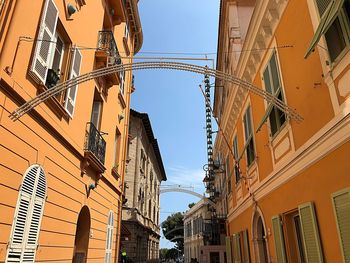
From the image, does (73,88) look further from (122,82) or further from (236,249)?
(236,249)

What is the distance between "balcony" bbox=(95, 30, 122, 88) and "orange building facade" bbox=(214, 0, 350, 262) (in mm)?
4254

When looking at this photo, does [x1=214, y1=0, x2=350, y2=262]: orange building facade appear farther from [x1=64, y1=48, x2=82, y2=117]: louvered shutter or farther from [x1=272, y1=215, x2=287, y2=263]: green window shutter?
[x1=64, y1=48, x2=82, y2=117]: louvered shutter

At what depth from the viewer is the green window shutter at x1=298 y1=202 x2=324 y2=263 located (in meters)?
5.37

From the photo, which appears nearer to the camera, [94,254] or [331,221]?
[331,221]

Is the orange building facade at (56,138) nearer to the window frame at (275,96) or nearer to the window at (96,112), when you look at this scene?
the window at (96,112)

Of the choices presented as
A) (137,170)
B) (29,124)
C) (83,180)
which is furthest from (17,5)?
(137,170)

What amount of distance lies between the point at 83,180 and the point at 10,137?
146 inches

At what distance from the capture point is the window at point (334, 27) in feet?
15.1

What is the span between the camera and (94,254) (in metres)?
9.26

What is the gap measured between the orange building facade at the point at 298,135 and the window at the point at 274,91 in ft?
0.08

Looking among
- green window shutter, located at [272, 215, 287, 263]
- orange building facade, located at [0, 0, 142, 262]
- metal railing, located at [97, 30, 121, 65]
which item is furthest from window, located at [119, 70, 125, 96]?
green window shutter, located at [272, 215, 287, 263]

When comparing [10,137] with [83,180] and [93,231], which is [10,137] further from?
[93,231]

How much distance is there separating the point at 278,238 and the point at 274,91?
11.7ft

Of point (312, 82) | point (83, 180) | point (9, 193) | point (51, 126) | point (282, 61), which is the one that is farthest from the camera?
point (83, 180)
